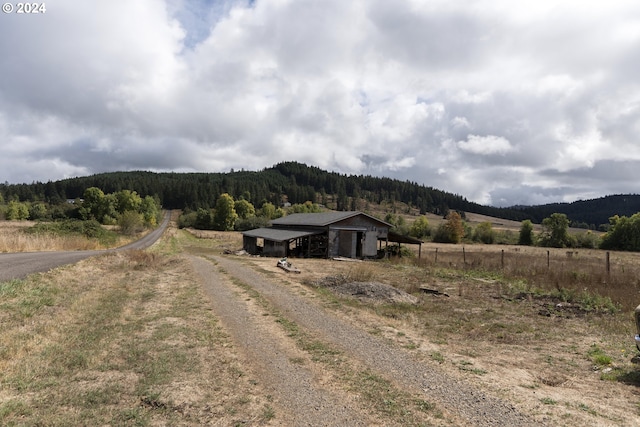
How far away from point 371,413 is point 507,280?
1922 centimetres

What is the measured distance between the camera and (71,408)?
5523 mm

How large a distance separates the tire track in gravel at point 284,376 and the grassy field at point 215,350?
0.95 ft

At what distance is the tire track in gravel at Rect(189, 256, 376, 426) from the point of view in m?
5.49

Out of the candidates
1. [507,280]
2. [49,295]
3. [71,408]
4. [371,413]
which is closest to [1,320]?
[49,295]

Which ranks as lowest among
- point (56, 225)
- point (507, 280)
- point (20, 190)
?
point (507, 280)

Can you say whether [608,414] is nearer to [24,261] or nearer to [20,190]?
[24,261]

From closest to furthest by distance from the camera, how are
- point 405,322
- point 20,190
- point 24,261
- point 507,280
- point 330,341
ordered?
point 330,341 < point 405,322 < point 24,261 < point 507,280 < point 20,190

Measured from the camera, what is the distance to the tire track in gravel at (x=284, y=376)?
18.0 feet

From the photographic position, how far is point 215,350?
332 inches

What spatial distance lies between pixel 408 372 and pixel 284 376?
2382 mm

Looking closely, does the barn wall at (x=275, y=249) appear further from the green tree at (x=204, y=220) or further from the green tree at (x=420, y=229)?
the green tree at (x=204, y=220)

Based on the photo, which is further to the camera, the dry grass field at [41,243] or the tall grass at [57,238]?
the tall grass at [57,238]

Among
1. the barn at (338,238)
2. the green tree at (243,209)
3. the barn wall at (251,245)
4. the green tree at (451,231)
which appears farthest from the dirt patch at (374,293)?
the green tree at (243,209)

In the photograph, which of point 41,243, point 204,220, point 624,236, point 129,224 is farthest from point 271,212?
point 41,243
